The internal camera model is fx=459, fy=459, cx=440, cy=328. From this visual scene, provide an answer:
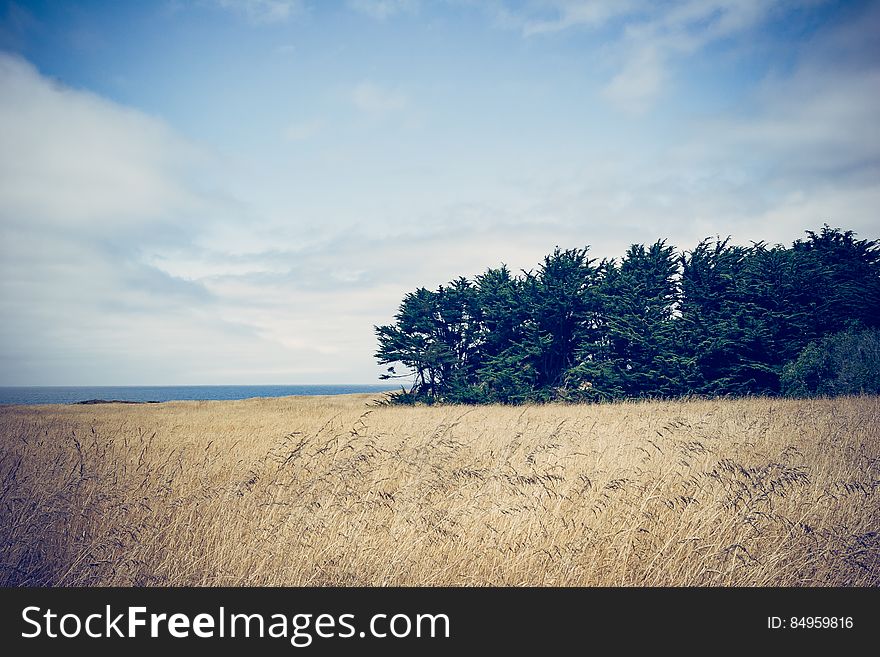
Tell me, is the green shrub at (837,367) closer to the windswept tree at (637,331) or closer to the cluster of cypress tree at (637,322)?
the cluster of cypress tree at (637,322)

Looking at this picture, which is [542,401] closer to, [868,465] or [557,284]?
[557,284]

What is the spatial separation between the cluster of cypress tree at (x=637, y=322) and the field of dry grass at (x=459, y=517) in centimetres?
1500

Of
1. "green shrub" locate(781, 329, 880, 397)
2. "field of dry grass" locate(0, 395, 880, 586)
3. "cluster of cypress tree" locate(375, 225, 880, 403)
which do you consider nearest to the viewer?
"field of dry grass" locate(0, 395, 880, 586)

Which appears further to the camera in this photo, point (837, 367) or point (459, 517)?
point (837, 367)

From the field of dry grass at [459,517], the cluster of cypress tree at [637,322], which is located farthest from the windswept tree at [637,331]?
the field of dry grass at [459,517]

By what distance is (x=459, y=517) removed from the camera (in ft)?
15.0

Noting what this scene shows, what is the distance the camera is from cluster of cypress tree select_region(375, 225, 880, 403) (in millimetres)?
20859

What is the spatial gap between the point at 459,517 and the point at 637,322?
2104 cm

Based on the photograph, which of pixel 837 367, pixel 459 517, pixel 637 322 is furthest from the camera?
pixel 637 322

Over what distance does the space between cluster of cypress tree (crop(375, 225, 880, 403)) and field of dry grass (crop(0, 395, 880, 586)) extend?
1500 cm

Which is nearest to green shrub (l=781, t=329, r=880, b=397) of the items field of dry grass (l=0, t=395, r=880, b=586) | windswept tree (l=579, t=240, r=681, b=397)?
windswept tree (l=579, t=240, r=681, b=397)

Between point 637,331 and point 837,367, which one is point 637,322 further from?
point 837,367

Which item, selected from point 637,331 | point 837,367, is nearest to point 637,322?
point 637,331

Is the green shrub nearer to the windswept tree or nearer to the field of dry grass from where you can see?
the windswept tree
